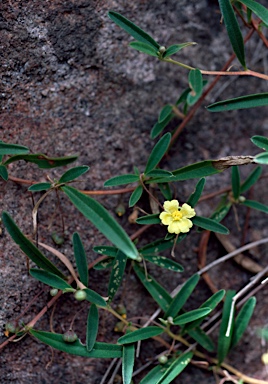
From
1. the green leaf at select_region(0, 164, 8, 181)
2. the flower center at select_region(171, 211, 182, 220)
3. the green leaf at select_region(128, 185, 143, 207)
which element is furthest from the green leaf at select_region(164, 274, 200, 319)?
the green leaf at select_region(0, 164, 8, 181)

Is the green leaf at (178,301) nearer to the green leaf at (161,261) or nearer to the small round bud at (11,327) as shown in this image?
the green leaf at (161,261)

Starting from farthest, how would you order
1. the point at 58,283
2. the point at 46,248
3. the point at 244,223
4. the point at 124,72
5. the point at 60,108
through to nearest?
1. the point at 244,223
2. the point at 124,72
3. the point at 60,108
4. the point at 46,248
5. the point at 58,283

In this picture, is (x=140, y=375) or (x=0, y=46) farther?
(x=140, y=375)

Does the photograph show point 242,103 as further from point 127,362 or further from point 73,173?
point 127,362

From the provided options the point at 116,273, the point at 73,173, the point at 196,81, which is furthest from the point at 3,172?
the point at 196,81

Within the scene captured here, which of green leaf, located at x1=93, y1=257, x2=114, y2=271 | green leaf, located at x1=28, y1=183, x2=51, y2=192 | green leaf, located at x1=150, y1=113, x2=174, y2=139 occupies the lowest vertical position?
green leaf, located at x1=93, y1=257, x2=114, y2=271

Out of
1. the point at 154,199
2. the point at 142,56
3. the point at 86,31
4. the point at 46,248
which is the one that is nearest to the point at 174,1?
the point at 142,56

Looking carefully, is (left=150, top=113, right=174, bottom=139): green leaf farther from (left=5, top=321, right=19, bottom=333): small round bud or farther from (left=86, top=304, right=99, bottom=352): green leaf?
(left=5, top=321, right=19, bottom=333): small round bud

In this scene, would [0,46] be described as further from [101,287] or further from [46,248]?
[101,287]
